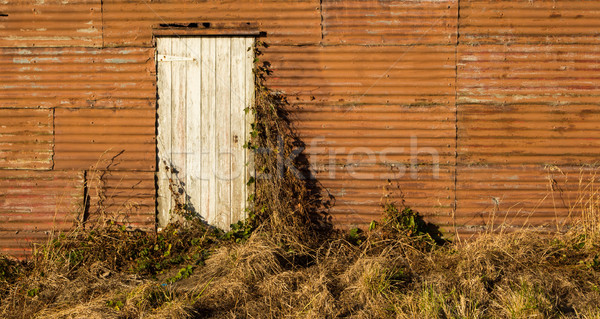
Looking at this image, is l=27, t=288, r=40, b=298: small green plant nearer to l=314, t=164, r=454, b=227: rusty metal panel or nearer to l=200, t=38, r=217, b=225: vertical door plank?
l=200, t=38, r=217, b=225: vertical door plank

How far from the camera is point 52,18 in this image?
5621 mm

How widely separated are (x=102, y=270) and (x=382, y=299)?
11.1 ft

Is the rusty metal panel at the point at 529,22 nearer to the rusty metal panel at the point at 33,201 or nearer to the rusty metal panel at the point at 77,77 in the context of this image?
the rusty metal panel at the point at 77,77

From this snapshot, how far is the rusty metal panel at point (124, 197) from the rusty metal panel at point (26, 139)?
687 millimetres

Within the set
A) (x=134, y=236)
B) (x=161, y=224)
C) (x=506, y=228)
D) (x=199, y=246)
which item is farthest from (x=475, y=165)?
(x=134, y=236)

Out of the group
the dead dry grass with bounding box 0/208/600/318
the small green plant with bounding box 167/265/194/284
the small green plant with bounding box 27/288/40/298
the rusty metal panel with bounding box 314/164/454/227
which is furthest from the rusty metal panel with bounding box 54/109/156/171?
the rusty metal panel with bounding box 314/164/454/227

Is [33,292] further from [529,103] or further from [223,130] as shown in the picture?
[529,103]

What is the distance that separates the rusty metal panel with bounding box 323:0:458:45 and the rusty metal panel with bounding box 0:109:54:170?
13.0ft

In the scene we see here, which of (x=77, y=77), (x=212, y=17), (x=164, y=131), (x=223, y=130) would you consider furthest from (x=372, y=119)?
(x=77, y=77)

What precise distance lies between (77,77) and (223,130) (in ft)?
6.83

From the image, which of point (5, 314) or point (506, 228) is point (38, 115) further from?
point (506, 228)

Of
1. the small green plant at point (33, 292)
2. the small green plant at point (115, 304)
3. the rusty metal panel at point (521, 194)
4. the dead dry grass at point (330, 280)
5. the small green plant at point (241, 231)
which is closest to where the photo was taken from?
the dead dry grass at point (330, 280)

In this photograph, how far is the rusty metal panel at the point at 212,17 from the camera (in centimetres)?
559

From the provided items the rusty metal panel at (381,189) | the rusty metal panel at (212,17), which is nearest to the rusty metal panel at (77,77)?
the rusty metal panel at (212,17)
